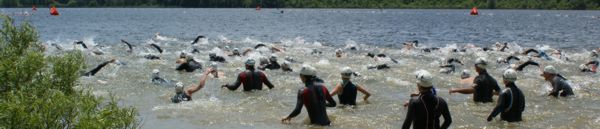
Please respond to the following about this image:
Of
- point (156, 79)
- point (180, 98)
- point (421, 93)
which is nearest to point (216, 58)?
point (156, 79)

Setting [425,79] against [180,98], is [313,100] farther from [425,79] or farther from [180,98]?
[180,98]

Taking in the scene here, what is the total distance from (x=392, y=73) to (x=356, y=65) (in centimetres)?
402

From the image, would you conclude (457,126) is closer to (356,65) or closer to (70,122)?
(70,122)

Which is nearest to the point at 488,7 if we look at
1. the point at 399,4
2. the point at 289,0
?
the point at 399,4

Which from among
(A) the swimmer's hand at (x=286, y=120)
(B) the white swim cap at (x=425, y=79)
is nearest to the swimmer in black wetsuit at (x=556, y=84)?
(A) the swimmer's hand at (x=286, y=120)

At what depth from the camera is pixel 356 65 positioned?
28438mm

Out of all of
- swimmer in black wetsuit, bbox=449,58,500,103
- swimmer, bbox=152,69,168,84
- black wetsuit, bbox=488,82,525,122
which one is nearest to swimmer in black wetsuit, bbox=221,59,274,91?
swimmer, bbox=152,69,168,84

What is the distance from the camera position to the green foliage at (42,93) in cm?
640

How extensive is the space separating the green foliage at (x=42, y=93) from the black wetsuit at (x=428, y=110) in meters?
4.05

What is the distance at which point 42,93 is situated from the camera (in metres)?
7.51

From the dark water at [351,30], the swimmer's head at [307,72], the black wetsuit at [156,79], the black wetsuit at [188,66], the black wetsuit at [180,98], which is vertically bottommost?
the dark water at [351,30]

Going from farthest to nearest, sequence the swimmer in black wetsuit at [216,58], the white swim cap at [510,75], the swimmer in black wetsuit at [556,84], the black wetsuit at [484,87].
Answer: the swimmer in black wetsuit at [216,58] < the swimmer in black wetsuit at [556,84] < the black wetsuit at [484,87] < the white swim cap at [510,75]

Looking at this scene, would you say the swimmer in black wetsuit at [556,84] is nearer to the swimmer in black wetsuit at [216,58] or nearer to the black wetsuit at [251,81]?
the black wetsuit at [251,81]

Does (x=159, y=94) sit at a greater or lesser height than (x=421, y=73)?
lesser
